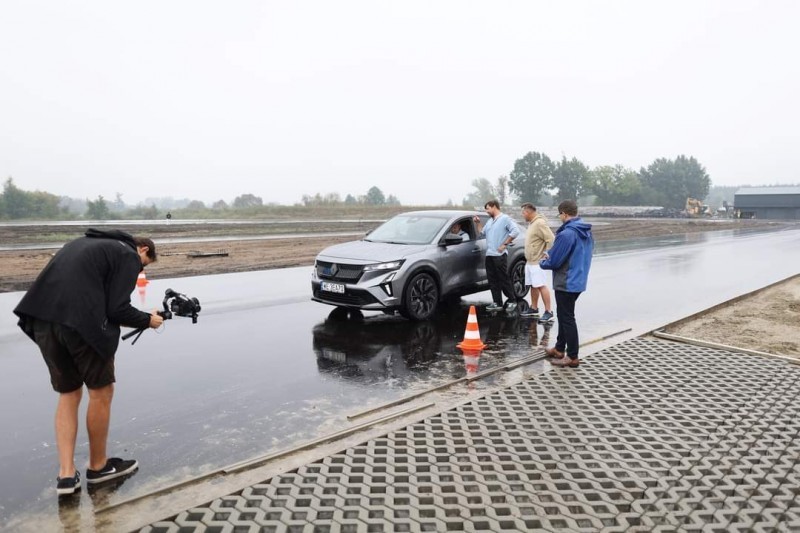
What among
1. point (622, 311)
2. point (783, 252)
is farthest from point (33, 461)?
point (783, 252)

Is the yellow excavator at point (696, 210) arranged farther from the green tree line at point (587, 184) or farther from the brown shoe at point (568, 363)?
the brown shoe at point (568, 363)

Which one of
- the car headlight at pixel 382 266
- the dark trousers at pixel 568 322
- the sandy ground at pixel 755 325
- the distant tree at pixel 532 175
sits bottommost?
the sandy ground at pixel 755 325

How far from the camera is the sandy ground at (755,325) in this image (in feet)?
25.8

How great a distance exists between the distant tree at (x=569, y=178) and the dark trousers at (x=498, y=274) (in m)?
103

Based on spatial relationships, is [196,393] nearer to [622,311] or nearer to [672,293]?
[622,311]

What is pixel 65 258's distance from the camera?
3.79m

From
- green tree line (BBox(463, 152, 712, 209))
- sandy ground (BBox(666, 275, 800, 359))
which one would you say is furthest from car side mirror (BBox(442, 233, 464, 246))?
green tree line (BBox(463, 152, 712, 209))

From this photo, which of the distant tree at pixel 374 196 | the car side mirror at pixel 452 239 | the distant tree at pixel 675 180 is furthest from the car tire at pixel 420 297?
the distant tree at pixel 675 180

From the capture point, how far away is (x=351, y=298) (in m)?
8.55

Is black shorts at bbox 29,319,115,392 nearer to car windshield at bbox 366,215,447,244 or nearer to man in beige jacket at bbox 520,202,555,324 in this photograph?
car windshield at bbox 366,215,447,244

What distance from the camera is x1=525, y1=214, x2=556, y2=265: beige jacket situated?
8844mm

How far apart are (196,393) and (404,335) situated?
317 cm

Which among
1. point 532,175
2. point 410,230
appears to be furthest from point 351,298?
point 532,175

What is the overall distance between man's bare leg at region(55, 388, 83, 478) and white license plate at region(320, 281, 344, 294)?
4.75 meters
